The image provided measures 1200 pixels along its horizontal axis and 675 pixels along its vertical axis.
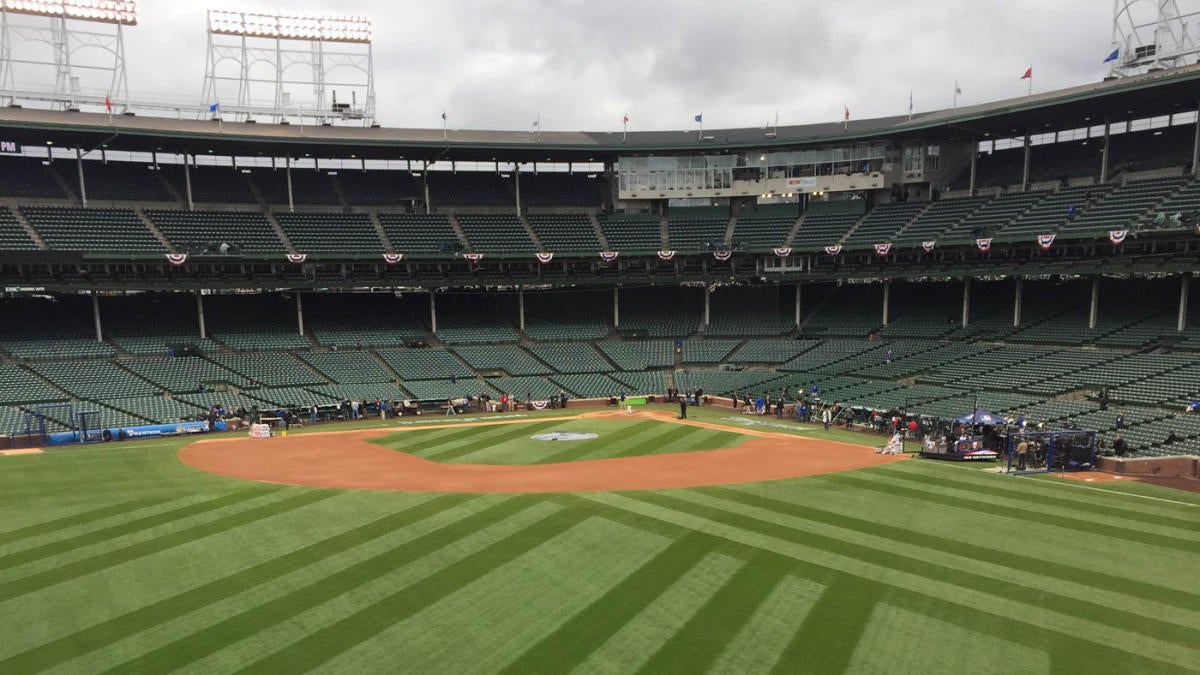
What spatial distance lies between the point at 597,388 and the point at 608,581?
3652cm

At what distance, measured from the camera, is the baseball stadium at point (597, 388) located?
44.8 feet

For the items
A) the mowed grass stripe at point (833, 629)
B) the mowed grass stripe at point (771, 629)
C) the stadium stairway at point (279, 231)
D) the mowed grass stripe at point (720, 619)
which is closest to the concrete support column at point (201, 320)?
the stadium stairway at point (279, 231)

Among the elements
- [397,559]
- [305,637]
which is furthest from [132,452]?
[305,637]

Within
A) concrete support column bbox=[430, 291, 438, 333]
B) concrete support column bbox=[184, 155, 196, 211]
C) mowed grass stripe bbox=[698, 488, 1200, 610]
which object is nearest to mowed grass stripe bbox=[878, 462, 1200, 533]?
mowed grass stripe bbox=[698, 488, 1200, 610]

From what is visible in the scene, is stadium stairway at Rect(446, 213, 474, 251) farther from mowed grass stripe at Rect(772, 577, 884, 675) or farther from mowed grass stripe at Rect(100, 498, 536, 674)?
mowed grass stripe at Rect(772, 577, 884, 675)

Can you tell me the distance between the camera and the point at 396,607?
46.2 feet

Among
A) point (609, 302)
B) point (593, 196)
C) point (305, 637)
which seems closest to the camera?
point (305, 637)

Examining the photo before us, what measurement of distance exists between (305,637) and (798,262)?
56.3m

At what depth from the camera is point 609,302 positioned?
66.3 metres

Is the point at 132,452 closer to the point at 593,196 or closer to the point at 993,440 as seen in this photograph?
the point at 993,440

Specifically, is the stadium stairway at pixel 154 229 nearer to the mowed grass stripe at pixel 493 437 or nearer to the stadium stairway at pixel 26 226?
the stadium stairway at pixel 26 226

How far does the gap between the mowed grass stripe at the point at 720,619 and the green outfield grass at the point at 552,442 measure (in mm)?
13821

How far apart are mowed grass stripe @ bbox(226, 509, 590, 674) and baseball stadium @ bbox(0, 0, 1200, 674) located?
100mm

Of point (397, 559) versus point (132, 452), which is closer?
point (397, 559)
